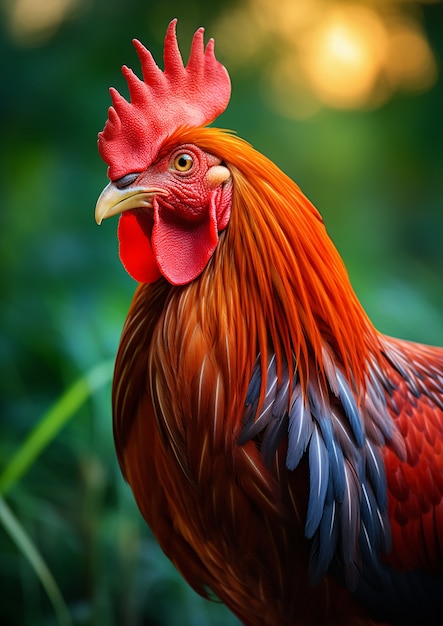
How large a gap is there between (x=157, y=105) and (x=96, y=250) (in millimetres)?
1501

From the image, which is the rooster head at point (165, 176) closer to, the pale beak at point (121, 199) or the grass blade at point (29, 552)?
the pale beak at point (121, 199)

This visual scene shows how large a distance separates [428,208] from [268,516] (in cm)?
226

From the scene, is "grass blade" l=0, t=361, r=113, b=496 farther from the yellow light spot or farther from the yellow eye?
the yellow light spot

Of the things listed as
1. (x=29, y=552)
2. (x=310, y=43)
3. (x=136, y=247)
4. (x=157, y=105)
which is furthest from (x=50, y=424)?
(x=310, y=43)

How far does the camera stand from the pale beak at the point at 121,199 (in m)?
1.23

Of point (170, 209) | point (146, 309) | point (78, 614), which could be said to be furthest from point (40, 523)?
point (170, 209)

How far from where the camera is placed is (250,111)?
2920 millimetres

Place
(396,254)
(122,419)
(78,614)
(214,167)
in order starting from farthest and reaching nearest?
(396,254), (78,614), (122,419), (214,167)

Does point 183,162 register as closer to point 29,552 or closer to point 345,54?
point 29,552

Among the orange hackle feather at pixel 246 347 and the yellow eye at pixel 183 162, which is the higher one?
the yellow eye at pixel 183 162

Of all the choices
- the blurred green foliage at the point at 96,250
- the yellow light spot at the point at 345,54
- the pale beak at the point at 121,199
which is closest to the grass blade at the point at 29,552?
the blurred green foliage at the point at 96,250

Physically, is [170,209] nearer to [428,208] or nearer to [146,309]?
[146,309]

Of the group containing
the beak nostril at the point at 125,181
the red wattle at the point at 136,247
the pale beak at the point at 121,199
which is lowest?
the red wattle at the point at 136,247

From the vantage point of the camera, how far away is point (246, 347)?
1271mm
